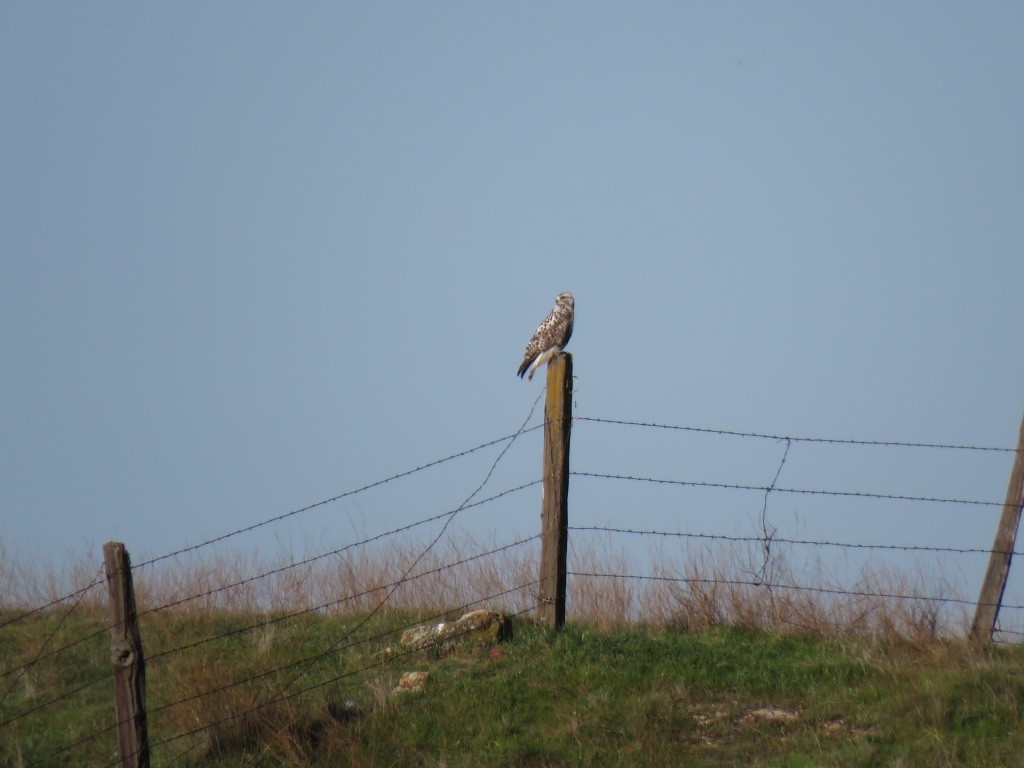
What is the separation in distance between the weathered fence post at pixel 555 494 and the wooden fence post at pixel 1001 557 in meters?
3.18

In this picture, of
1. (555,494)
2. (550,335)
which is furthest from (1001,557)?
(550,335)

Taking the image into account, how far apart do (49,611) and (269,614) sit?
2.41 meters

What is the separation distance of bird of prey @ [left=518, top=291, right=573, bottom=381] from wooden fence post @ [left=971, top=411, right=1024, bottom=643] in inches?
202

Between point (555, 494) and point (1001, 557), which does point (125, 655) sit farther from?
point (1001, 557)

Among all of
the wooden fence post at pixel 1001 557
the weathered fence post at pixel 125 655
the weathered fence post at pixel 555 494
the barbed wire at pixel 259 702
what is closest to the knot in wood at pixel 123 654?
the weathered fence post at pixel 125 655

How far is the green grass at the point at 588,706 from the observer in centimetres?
702

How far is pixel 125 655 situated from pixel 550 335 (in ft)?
Answer: 22.1

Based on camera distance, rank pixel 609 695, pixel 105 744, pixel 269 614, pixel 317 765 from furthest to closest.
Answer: pixel 269 614
pixel 105 744
pixel 609 695
pixel 317 765

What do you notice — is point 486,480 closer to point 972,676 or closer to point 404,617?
point 404,617

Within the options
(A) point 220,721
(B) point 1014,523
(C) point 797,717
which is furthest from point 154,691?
(B) point 1014,523

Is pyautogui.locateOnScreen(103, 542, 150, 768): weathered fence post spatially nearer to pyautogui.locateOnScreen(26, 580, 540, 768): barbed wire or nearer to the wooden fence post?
pyautogui.locateOnScreen(26, 580, 540, 768): barbed wire

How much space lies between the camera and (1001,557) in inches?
346

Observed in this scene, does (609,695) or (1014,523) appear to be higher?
(1014,523)

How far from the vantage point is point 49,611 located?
11734 millimetres
